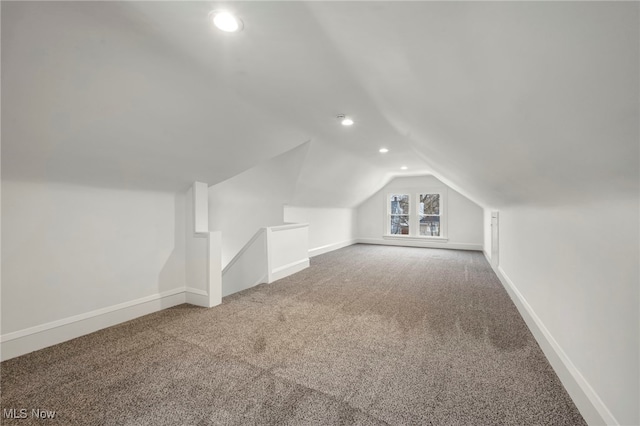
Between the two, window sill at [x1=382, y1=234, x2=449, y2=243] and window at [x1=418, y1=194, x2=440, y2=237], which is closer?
window sill at [x1=382, y1=234, x2=449, y2=243]

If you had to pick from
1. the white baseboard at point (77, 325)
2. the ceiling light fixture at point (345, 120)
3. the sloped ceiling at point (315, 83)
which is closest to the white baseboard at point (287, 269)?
the white baseboard at point (77, 325)

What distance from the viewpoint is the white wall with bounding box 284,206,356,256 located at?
6168mm

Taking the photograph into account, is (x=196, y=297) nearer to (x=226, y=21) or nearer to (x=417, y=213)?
(x=226, y=21)

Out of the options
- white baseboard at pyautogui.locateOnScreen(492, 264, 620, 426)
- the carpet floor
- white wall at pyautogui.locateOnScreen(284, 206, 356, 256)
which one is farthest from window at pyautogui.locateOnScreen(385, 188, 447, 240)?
white baseboard at pyautogui.locateOnScreen(492, 264, 620, 426)

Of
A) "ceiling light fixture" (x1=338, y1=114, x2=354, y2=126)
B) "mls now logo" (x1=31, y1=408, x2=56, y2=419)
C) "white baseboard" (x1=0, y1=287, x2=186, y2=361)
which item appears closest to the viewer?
"mls now logo" (x1=31, y1=408, x2=56, y2=419)

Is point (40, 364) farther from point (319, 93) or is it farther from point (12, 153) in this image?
point (319, 93)

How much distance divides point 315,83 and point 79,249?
8.37ft

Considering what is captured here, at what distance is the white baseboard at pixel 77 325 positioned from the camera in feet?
6.87

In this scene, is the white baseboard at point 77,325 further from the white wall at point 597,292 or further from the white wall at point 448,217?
the white wall at point 448,217

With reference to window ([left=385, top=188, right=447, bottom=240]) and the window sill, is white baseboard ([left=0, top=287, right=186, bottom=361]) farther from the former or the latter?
window ([left=385, top=188, right=447, bottom=240])

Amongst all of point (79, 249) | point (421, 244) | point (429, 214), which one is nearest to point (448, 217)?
point (429, 214)

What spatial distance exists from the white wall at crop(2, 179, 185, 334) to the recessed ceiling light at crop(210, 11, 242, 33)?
2022mm

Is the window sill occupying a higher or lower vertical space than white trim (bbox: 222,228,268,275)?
lower

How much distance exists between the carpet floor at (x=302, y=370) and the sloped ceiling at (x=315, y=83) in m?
1.25
